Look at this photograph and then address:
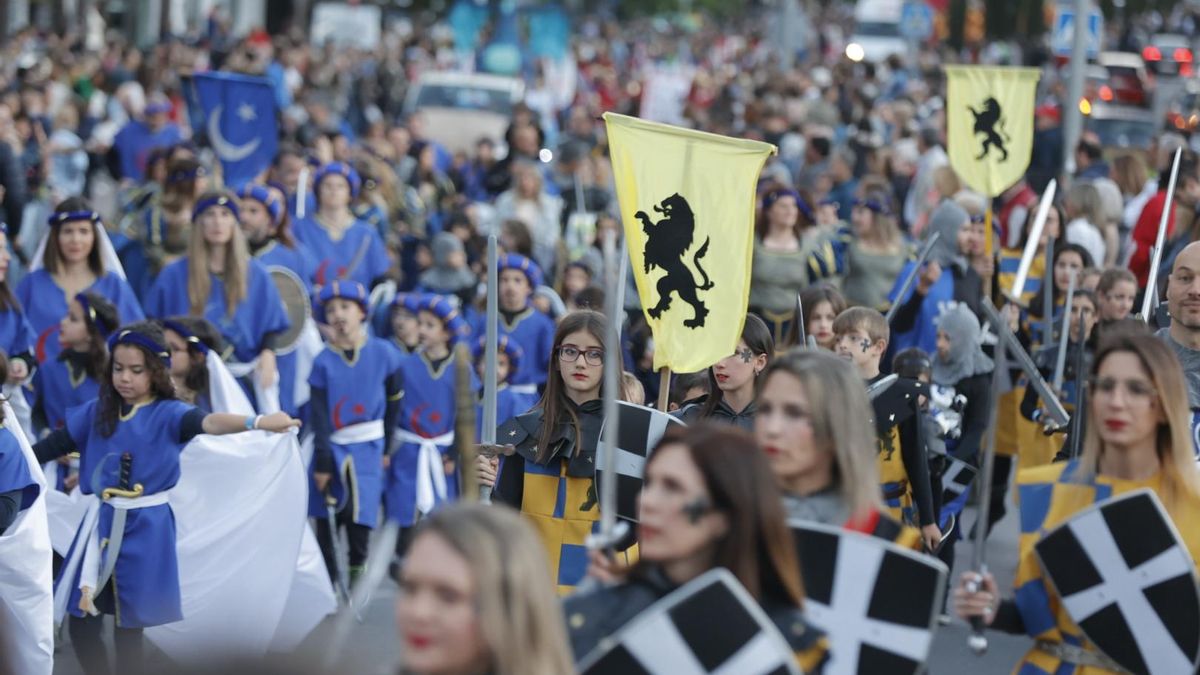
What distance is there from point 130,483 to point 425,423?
284 centimetres

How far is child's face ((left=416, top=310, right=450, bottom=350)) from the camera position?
10.5m

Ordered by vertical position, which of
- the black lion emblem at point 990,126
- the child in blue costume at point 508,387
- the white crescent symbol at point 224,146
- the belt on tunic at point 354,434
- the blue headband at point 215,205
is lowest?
the belt on tunic at point 354,434

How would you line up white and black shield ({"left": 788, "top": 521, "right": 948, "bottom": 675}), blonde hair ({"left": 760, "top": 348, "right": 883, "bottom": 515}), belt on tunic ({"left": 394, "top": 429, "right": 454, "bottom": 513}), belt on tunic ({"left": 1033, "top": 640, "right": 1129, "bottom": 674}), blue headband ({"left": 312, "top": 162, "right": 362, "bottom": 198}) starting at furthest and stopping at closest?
blue headband ({"left": 312, "top": 162, "right": 362, "bottom": 198}) < belt on tunic ({"left": 394, "top": 429, "right": 454, "bottom": 513}) < belt on tunic ({"left": 1033, "top": 640, "right": 1129, "bottom": 674}) < blonde hair ({"left": 760, "top": 348, "right": 883, "bottom": 515}) < white and black shield ({"left": 788, "top": 521, "right": 948, "bottom": 675})

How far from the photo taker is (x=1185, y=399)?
4871 mm

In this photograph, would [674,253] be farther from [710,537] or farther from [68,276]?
[68,276]

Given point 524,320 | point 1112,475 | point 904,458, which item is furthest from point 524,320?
point 1112,475

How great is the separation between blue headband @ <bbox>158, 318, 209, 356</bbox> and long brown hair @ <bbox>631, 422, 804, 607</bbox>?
478 centimetres

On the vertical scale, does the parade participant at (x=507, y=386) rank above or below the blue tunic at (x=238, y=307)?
below

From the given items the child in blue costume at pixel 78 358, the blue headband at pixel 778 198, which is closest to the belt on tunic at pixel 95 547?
the child in blue costume at pixel 78 358

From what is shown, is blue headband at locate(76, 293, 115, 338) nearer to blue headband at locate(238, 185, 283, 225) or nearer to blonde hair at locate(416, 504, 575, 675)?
blue headband at locate(238, 185, 283, 225)

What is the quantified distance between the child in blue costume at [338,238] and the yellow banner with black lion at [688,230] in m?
6.29

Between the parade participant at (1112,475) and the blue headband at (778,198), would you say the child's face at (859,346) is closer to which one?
the parade participant at (1112,475)

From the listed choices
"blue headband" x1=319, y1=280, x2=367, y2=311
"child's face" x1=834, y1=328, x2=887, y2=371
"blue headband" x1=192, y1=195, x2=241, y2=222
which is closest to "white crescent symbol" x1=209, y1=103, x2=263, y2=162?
"blue headband" x1=192, y1=195, x2=241, y2=222

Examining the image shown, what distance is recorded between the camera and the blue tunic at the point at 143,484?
25.3 feet
